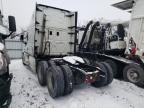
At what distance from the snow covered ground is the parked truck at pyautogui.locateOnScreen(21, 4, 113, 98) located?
0.26m

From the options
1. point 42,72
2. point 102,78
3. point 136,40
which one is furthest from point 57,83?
point 136,40

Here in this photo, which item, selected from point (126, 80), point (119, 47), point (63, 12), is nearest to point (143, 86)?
point (126, 80)

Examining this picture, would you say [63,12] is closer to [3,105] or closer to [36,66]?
[36,66]

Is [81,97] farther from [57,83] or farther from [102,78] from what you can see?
[102,78]

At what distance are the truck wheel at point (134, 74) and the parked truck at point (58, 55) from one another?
158 cm

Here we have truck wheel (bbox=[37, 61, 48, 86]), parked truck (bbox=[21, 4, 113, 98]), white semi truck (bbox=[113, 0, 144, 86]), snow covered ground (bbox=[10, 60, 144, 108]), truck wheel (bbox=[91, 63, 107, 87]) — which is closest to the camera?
snow covered ground (bbox=[10, 60, 144, 108])

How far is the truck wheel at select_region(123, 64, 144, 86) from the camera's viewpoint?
19.7 feet

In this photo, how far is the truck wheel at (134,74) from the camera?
599 cm

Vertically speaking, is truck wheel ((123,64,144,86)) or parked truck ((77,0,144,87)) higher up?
parked truck ((77,0,144,87))

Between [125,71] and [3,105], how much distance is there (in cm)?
545

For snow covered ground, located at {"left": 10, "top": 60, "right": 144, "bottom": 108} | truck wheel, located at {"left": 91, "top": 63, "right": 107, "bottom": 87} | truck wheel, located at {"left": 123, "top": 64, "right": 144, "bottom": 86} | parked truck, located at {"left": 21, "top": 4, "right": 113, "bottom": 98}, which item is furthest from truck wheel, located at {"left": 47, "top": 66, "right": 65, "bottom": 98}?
truck wheel, located at {"left": 123, "top": 64, "right": 144, "bottom": 86}

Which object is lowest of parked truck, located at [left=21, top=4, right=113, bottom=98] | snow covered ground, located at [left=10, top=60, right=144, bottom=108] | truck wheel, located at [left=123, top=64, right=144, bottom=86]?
snow covered ground, located at [left=10, top=60, right=144, bottom=108]

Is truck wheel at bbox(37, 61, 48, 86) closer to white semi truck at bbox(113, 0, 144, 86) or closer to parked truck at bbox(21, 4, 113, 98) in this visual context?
parked truck at bbox(21, 4, 113, 98)

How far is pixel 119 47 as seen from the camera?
7.96 m
